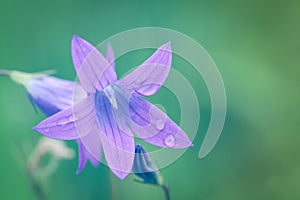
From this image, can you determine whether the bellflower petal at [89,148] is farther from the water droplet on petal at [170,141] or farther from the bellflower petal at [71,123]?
the water droplet on petal at [170,141]

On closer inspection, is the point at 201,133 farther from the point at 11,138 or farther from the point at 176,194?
the point at 11,138

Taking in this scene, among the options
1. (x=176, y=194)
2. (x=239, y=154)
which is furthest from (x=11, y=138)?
(x=239, y=154)

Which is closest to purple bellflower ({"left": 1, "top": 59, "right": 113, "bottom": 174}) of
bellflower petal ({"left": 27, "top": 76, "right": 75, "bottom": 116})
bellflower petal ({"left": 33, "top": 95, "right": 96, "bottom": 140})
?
bellflower petal ({"left": 27, "top": 76, "right": 75, "bottom": 116})

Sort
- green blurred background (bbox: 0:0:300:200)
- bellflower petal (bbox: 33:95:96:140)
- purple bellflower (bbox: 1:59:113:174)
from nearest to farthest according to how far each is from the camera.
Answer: bellflower petal (bbox: 33:95:96:140), purple bellflower (bbox: 1:59:113:174), green blurred background (bbox: 0:0:300:200)

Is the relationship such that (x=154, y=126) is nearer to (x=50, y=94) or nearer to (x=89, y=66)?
(x=89, y=66)

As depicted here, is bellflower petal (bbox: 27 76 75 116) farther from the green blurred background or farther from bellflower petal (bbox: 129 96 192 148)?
the green blurred background

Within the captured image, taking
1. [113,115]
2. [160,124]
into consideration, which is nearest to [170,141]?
[160,124]
